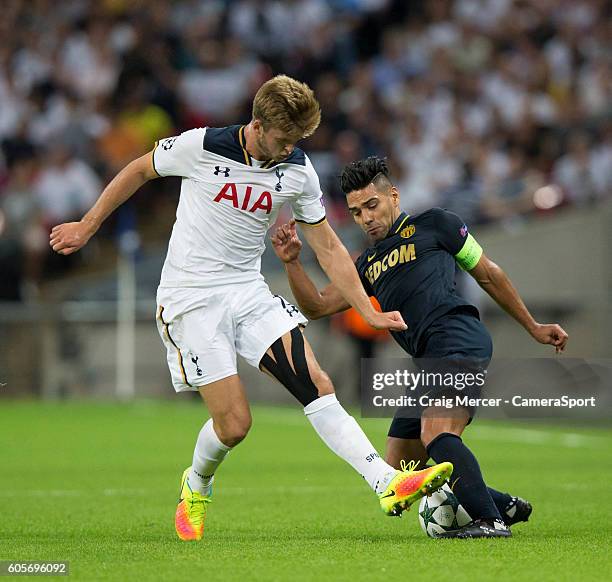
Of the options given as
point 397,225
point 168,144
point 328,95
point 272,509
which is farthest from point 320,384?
point 328,95

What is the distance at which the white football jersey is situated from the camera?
22.5ft

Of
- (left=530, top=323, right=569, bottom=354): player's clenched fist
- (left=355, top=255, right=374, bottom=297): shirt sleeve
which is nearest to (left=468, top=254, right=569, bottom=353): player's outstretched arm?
(left=530, top=323, right=569, bottom=354): player's clenched fist

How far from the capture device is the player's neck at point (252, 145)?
678cm

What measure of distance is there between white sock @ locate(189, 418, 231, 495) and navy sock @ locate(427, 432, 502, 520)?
3.79 feet

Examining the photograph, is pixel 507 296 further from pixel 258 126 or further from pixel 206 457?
pixel 206 457

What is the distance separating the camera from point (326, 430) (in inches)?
269

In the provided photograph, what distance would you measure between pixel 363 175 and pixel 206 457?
1.75 metres

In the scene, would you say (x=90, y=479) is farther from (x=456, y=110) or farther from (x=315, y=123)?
(x=456, y=110)

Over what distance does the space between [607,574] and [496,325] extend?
13.0 metres

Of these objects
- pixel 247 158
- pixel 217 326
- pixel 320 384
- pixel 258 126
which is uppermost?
pixel 258 126

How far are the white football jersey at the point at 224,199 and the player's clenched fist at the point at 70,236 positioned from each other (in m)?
0.53

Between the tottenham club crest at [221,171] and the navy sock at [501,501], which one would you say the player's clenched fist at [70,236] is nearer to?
the tottenham club crest at [221,171]

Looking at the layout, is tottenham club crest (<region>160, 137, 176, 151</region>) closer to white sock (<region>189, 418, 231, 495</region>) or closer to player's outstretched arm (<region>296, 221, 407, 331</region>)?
player's outstretched arm (<region>296, 221, 407, 331</region>)

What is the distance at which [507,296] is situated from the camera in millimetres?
7102
